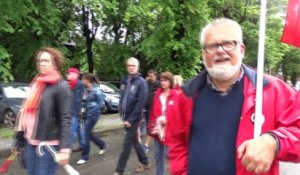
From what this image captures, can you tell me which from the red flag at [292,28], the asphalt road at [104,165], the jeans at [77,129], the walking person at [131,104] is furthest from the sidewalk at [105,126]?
the red flag at [292,28]

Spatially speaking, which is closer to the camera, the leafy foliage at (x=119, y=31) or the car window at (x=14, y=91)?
the leafy foliage at (x=119, y=31)

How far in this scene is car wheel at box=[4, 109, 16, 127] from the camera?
1366 cm

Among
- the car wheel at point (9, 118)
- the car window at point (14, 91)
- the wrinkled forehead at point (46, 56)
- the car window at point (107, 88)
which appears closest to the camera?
the wrinkled forehead at point (46, 56)

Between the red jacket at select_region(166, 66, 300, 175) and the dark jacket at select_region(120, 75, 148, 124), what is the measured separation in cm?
440

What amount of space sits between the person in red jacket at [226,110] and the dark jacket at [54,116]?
187 centimetres

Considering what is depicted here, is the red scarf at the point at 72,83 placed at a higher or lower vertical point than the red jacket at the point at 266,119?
lower

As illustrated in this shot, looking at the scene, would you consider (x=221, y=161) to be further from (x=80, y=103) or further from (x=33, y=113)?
(x=80, y=103)

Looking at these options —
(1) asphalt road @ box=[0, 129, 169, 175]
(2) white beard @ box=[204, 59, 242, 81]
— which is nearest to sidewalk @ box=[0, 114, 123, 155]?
(1) asphalt road @ box=[0, 129, 169, 175]

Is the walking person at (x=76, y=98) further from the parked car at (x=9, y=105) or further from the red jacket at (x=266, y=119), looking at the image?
the red jacket at (x=266, y=119)

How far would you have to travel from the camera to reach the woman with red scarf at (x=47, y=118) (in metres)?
4.34

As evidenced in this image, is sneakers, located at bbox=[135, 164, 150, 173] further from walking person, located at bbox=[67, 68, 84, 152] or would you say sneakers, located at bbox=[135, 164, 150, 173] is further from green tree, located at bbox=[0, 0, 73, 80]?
green tree, located at bbox=[0, 0, 73, 80]

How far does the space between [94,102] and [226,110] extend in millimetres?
6906

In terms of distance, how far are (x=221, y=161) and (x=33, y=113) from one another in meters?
2.39

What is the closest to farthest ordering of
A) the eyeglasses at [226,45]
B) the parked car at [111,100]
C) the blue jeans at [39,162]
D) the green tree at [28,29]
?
the eyeglasses at [226,45]
the blue jeans at [39,162]
the green tree at [28,29]
the parked car at [111,100]
